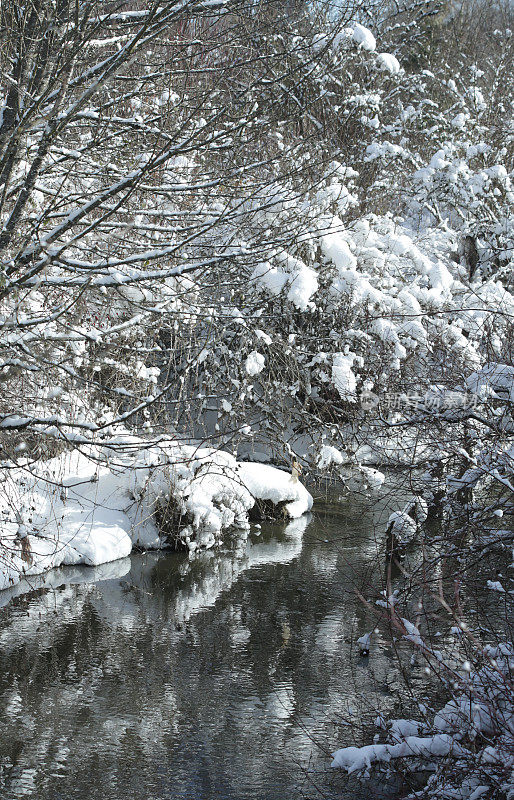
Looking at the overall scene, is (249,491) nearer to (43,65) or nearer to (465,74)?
(43,65)

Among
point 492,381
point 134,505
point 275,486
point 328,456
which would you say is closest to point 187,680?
point 492,381

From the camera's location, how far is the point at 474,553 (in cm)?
476

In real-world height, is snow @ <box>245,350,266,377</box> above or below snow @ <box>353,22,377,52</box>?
below

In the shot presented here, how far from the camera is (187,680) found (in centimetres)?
630

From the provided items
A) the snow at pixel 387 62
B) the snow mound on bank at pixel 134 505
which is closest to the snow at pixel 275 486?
the snow mound on bank at pixel 134 505

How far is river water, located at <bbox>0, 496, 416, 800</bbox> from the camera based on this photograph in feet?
16.5

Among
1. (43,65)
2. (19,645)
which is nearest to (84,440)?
(43,65)

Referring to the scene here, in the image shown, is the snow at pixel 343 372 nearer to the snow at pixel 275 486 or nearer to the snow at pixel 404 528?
the snow at pixel 275 486

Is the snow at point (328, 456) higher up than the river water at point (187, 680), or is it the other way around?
the snow at point (328, 456)

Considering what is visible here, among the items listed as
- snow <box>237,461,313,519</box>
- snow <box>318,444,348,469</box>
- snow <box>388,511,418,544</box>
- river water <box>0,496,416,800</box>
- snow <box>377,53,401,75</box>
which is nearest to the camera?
river water <box>0,496,416,800</box>

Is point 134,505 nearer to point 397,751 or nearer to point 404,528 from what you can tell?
point 404,528

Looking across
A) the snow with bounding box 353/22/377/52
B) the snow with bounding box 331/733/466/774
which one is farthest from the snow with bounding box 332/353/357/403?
the snow with bounding box 331/733/466/774

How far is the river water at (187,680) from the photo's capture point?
A: 502cm

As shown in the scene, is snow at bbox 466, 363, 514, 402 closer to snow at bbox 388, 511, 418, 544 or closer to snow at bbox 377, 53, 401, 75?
snow at bbox 388, 511, 418, 544
